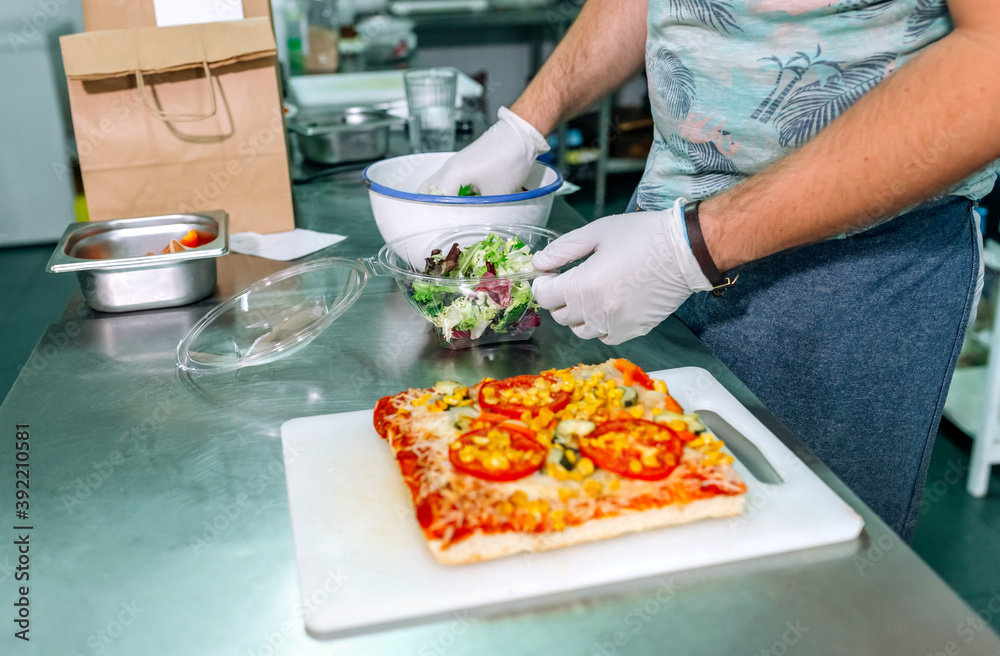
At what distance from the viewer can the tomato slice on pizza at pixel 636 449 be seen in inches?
30.1

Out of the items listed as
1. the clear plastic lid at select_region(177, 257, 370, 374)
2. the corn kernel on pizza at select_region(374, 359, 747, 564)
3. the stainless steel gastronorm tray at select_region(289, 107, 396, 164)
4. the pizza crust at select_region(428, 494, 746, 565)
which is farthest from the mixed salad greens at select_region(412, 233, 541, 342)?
the stainless steel gastronorm tray at select_region(289, 107, 396, 164)

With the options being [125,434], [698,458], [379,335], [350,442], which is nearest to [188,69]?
[379,335]

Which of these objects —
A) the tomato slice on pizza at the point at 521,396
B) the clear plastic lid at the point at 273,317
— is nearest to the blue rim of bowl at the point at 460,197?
the clear plastic lid at the point at 273,317

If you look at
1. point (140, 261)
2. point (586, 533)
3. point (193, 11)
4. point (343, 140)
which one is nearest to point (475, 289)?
point (586, 533)

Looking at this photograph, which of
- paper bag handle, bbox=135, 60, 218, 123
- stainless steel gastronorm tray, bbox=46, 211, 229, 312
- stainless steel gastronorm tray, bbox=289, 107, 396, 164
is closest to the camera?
stainless steel gastronorm tray, bbox=46, 211, 229, 312

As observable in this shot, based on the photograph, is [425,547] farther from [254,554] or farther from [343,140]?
[343,140]

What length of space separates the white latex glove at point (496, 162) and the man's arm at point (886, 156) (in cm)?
51

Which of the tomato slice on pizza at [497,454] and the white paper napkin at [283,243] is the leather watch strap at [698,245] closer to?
the tomato slice on pizza at [497,454]

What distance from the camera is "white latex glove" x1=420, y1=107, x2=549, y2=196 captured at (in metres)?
1.41

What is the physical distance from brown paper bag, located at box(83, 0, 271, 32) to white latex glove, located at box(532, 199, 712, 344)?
945 mm

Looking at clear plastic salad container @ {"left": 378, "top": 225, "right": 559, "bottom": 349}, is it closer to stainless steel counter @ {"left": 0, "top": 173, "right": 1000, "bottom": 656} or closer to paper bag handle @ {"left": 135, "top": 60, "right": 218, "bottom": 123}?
stainless steel counter @ {"left": 0, "top": 173, "right": 1000, "bottom": 656}

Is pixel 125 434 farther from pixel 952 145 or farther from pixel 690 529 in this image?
pixel 952 145

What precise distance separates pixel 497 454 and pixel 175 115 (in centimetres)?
102

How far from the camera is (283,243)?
5.06 ft
